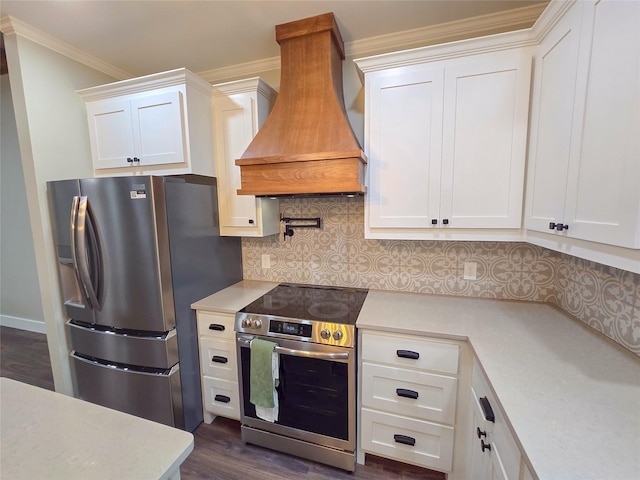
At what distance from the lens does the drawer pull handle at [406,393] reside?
1475 millimetres

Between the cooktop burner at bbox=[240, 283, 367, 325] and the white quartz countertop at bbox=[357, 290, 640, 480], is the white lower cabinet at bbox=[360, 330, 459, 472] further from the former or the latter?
the cooktop burner at bbox=[240, 283, 367, 325]

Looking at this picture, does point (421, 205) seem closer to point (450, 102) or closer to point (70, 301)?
point (450, 102)

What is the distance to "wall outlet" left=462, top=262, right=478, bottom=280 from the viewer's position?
1.89 m

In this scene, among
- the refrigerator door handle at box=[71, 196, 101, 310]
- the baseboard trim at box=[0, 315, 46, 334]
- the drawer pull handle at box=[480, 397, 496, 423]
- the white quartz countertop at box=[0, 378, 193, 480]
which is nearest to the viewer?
the white quartz countertop at box=[0, 378, 193, 480]

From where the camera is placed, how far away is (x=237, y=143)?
6.64 ft

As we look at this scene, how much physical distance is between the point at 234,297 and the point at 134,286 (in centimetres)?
63

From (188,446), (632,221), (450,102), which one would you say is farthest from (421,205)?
(188,446)

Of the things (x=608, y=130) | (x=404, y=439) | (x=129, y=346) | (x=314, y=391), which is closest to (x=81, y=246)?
(x=129, y=346)

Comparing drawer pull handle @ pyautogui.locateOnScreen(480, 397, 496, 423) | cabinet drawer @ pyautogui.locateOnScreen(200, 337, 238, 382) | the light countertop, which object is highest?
the light countertop

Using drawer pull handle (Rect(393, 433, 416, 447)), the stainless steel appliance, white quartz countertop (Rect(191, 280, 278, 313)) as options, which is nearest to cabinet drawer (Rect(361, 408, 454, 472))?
drawer pull handle (Rect(393, 433, 416, 447))

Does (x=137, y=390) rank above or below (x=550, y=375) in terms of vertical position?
below

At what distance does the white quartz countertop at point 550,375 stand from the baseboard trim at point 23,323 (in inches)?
166

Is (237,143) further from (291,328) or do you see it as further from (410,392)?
(410,392)

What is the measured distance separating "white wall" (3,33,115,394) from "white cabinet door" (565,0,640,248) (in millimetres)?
2944
